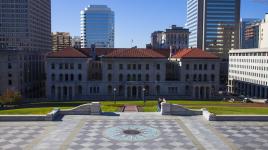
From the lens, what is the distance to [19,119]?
44219 millimetres

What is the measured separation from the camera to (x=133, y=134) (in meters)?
37.6

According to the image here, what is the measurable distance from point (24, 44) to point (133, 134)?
122 m

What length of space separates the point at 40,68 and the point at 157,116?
10316 cm

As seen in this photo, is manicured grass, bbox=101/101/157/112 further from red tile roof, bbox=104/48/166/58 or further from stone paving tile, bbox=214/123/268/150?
red tile roof, bbox=104/48/166/58

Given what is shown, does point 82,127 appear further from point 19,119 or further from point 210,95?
point 210,95

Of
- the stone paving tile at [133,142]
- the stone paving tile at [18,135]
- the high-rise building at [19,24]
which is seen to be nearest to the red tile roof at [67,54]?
the high-rise building at [19,24]

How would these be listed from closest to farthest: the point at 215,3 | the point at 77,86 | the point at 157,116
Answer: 1. the point at 157,116
2. the point at 77,86
3. the point at 215,3

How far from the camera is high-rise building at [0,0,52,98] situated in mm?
105562

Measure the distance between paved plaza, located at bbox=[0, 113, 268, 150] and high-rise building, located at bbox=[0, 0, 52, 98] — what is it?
220ft

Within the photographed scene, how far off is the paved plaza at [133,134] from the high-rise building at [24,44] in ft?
220

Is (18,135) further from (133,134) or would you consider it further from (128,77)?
(128,77)

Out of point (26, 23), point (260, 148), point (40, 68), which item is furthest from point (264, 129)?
point (26, 23)

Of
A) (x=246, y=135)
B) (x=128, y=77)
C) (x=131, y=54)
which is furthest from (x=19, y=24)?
(x=246, y=135)

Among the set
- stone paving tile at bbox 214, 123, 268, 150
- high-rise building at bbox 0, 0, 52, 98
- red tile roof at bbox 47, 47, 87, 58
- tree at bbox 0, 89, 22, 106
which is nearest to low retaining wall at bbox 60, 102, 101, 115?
stone paving tile at bbox 214, 123, 268, 150
